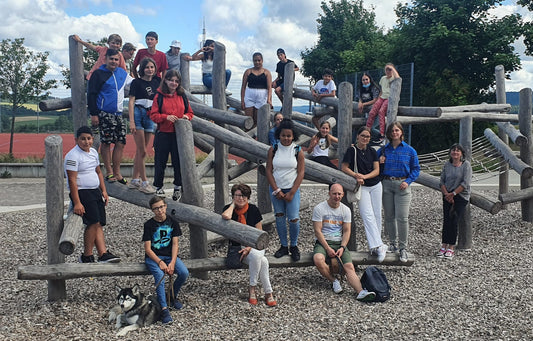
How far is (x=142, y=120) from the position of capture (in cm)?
646

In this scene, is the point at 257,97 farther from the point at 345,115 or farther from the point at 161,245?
the point at 161,245

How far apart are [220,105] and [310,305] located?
129 inches

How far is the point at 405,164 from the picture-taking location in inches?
252

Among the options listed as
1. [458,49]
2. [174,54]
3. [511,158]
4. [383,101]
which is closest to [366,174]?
[383,101]

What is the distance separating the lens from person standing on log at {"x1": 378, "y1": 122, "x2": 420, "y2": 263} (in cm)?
641

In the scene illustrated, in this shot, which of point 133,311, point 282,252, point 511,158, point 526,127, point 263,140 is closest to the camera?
point 133,311

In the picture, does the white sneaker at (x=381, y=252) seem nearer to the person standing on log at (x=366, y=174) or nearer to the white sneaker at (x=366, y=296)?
the person standing on log at (x=366, y=174)

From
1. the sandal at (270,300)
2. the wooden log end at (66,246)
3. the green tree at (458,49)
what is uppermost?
the green tree at (458,49)

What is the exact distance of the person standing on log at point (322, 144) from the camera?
7.88m

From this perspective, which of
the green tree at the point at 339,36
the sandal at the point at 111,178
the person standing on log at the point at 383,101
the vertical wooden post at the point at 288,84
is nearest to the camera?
the sandal at the point at 111,178

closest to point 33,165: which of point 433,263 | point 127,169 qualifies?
point 127,169

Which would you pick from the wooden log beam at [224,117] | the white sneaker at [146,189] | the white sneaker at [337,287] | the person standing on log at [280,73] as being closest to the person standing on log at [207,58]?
the person standing on log at [280,73]

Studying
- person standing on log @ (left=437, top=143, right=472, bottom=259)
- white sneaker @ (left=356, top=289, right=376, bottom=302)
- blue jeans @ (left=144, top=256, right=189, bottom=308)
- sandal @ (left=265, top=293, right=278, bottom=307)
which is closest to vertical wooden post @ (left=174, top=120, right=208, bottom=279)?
blue jeans @ (left=144, top=256, right=189, bottom=308)

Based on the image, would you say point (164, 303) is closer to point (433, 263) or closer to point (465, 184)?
point (433, 263)
